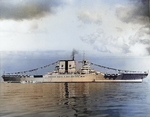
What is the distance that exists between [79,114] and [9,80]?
2102cm

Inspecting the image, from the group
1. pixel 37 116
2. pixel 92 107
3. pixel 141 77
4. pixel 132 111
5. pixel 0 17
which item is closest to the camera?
pixel 37 116

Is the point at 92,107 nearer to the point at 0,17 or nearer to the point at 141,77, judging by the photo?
the point at 0,17

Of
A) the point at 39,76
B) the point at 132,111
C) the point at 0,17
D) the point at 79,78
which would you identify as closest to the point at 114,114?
the point at 132,111

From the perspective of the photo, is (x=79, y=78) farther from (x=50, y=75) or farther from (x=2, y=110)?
(x=2, y=110)

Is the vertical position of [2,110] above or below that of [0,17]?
below

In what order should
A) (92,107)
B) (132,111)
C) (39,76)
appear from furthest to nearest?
1. (39,76)
2. (92,107)
3. (132,111)

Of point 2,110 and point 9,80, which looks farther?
point 9,80

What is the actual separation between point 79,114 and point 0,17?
6.32m

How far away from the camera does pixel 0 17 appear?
10.2 meters

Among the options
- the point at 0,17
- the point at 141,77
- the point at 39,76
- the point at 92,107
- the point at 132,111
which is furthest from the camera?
the point at 39,76

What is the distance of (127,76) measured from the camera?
22859 mm

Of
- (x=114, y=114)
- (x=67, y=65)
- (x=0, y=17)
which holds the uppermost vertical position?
(x=0, y=17)

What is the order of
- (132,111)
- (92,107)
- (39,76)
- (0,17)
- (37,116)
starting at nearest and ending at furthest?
(37,116)
(132,111)
(92,107)
(0,17)
(39,76)

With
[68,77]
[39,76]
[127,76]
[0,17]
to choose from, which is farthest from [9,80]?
[0,17]
